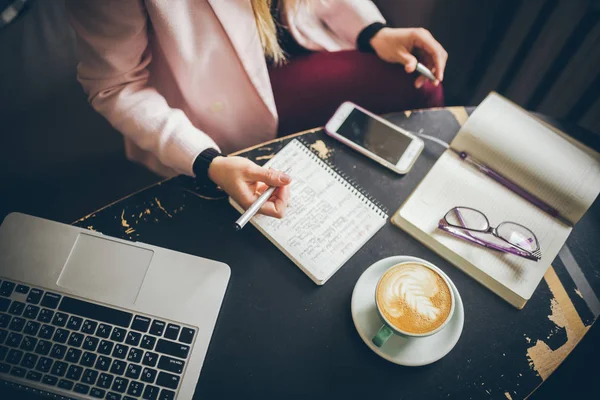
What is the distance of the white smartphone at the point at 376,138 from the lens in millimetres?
836

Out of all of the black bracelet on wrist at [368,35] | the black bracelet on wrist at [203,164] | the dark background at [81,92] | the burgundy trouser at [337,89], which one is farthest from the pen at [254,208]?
the dark background at [81,92]

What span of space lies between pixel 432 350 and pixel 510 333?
0.15 m

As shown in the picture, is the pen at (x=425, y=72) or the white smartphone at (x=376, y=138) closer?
the white smartphone at (x=376, y=138)

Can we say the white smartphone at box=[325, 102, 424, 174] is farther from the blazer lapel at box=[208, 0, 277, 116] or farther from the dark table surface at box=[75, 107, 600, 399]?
the blazer lapel at box=[208, 0, 277, 116]

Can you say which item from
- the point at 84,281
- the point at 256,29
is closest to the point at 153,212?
the point at 84,281

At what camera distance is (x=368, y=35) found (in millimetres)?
1049

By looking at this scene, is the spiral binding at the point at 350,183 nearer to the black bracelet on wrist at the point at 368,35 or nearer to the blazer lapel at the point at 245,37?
the blazer lapel at the point at 245,37

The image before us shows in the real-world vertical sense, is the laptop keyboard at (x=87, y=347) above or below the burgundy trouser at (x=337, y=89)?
below

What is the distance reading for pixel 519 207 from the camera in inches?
31.3

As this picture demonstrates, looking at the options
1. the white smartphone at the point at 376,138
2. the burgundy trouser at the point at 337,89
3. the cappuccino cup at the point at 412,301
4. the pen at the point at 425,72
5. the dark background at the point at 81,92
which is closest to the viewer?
the cappuccino cup at the point at 412,301

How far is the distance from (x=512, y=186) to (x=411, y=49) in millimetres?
412

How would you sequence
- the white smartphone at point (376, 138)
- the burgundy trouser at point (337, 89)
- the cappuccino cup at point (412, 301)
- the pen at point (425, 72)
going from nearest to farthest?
the cappuccino cup at point (412, 301)
the white smartphone at point (376, 138)
the pen at point (425, 72)
the burgundy trouser at point (337, 89)

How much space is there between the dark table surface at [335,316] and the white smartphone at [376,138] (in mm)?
33

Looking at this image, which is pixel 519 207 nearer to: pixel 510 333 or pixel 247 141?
pixel 510 333
